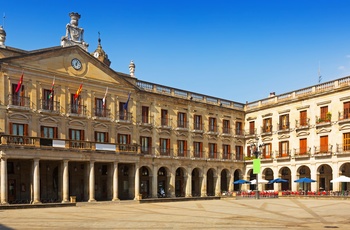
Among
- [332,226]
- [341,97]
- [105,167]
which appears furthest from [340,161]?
[332,226]

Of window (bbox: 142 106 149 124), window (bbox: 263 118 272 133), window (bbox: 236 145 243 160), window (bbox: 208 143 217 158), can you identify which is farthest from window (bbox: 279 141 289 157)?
window (bbox: 142 106 149 124)

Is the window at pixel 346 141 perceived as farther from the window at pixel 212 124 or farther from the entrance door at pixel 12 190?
the entrance door at pixel 12 190

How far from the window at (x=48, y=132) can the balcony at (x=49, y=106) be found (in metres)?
1.43

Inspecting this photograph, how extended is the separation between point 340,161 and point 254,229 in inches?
1190

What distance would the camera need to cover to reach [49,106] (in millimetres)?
38719

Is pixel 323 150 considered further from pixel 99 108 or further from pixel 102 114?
pixel 99 108

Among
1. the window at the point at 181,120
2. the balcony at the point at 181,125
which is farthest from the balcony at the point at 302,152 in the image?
the window at the point at 181,120

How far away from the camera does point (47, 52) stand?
38562 mm

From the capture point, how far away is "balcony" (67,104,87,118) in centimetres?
3991

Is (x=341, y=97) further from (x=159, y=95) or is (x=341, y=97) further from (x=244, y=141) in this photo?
(x=159, y=95)

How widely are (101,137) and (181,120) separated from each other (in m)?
11.2

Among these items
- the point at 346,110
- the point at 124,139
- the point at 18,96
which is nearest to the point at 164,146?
the point at 124,139

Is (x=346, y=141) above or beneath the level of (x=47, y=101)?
beneath

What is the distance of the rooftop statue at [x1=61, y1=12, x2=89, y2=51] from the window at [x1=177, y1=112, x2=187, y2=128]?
13424mm
